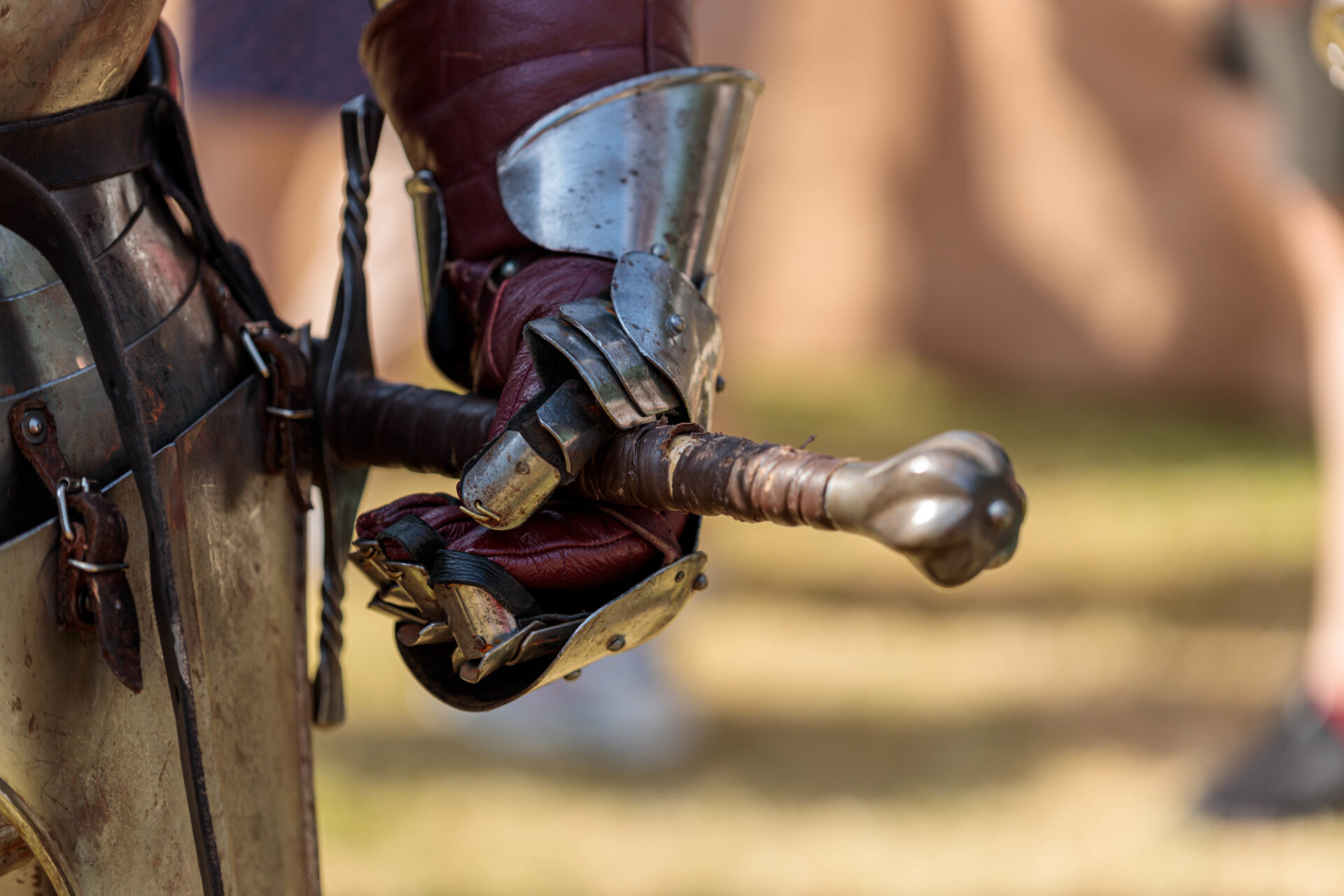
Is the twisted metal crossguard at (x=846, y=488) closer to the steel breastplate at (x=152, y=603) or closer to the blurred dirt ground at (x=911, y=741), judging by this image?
the steel breastplate at (x=152, y=603)

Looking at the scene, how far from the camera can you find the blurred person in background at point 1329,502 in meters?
1.93

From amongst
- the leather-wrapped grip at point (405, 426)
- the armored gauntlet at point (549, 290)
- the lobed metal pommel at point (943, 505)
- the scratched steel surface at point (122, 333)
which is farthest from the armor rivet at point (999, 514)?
the scratched steel surface at point (122, 333)

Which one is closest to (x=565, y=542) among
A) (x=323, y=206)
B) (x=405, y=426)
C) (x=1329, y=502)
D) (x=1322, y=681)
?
(x=405, y=426)

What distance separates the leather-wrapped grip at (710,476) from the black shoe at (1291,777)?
168 cm

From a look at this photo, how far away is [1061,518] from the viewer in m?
3.25

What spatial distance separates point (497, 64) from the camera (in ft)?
2.48

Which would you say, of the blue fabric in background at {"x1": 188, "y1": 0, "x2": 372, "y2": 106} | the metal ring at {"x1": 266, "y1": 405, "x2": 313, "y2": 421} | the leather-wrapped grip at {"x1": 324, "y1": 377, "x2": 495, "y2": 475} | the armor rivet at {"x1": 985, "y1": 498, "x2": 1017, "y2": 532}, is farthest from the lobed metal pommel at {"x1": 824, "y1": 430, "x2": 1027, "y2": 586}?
the blue fabric in background at {"x1": 188, "y1": 0, "x2": 372, "y2": 106}

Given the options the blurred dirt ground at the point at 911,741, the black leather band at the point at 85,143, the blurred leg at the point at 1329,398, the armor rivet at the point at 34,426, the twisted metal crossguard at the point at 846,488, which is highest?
the black leather band at the point at 85,143

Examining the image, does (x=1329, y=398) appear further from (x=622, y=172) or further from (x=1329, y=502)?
(x=622, y=172)

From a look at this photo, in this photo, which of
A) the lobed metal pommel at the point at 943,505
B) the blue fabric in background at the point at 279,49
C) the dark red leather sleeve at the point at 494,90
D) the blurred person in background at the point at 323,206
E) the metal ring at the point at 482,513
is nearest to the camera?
the lobed metal pommel at the point at 943,505

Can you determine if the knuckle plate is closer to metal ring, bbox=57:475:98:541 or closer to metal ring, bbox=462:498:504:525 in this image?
metal ring, bbox=462:498:504:525

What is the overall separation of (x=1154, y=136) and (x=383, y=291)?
2.91 m

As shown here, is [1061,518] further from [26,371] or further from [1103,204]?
[26,371]

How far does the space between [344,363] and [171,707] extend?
0.74 feet
